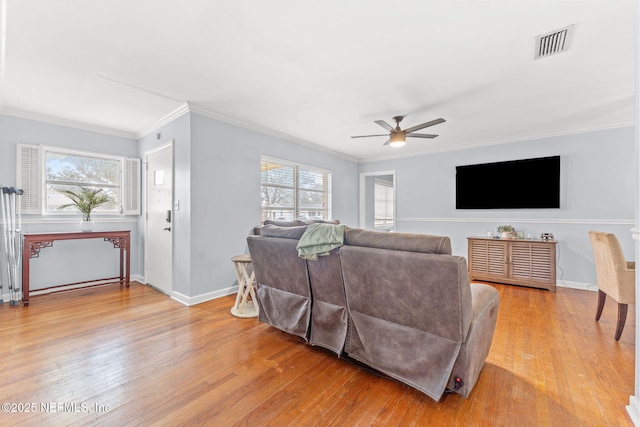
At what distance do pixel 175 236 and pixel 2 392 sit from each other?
2092 mm

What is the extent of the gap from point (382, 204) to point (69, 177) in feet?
22.8

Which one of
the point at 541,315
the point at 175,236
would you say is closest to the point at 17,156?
the point at 175,236

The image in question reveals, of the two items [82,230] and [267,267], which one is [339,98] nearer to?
[267,267]

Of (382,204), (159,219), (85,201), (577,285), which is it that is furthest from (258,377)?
(382,204)

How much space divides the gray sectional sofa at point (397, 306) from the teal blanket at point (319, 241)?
0.05m

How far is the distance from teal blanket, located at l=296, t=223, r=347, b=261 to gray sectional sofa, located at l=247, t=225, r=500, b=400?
0.18ft

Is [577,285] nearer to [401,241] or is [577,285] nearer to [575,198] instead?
[575,198]

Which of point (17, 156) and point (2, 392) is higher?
point (17, 156)

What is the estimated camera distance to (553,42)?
7.04ft

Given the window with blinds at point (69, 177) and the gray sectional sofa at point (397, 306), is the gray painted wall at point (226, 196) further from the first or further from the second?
the gray sectional sofa at point (397, 306)

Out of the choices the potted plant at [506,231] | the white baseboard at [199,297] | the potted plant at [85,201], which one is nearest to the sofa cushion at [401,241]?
the white baseboard at [199,297]

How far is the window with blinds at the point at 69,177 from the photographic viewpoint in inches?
143

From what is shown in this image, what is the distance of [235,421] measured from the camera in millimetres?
1517

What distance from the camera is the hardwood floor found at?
1.56 metres
